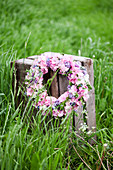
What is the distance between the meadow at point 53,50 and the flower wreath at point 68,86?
14 centimetres

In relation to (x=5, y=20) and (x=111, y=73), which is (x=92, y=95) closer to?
(x=111, y=73)

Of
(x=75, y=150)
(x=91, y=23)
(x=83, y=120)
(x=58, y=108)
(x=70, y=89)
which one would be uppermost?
(x=91, y=23)

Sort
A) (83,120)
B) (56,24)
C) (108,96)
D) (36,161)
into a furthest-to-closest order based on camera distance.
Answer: (56,24), (108,96), (83,120), (36,161)

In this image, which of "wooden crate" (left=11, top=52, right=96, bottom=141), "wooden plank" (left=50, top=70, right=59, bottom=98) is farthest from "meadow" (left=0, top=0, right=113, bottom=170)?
"wooden plank" (left=50, top=70, right=59, bottom=98)

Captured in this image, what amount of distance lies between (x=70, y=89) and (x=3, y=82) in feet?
2.32

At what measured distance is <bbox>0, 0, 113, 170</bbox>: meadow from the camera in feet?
4.93

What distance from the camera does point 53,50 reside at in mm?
3803

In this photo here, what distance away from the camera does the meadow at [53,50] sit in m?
1.50

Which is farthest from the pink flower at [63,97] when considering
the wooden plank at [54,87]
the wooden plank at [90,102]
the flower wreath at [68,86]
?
the wooden plank at [90,102]

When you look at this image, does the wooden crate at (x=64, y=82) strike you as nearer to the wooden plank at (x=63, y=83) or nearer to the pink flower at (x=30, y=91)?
the wooden plank at (x=63, y=83)

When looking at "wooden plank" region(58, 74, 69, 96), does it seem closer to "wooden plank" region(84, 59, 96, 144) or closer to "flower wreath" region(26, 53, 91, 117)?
"flower wreath" region(26, 53, 91, 117)

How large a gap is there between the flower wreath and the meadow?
142mm

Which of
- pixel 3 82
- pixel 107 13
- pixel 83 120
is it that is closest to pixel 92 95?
pixel 83 120

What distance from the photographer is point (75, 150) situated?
5.69 feet
